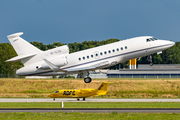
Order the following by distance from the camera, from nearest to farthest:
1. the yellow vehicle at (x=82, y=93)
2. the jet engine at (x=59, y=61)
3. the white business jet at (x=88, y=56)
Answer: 1. the white business jet at (x=88, y=56)
2. the jet engine at (x=59, y=61)
3. the yellow vehicle at (x=82, y=93)

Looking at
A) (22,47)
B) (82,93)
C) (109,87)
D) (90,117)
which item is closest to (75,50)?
(109,87)

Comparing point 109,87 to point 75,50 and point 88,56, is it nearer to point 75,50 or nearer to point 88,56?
point 88,56

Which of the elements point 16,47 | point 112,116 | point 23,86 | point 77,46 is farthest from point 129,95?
point 77,46

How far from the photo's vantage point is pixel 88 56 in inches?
1735

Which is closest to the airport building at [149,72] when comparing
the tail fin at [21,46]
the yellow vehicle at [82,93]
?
the yellow vehicle at [82,93]

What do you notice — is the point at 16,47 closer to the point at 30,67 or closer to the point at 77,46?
the point at 30,67

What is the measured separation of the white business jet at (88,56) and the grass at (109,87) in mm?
26652

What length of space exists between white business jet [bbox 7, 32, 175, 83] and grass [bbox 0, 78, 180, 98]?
2665 cm

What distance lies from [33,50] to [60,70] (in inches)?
230

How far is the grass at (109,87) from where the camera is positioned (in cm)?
7355

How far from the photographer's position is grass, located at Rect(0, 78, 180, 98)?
73550 mm

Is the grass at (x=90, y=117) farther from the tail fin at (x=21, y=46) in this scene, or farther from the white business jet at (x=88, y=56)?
the tail fin at (x=21, y=46)

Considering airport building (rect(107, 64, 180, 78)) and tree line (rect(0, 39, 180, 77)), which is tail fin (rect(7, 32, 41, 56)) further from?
airport building (rect(107, 64, 180, 78))

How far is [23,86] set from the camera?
79.0m
